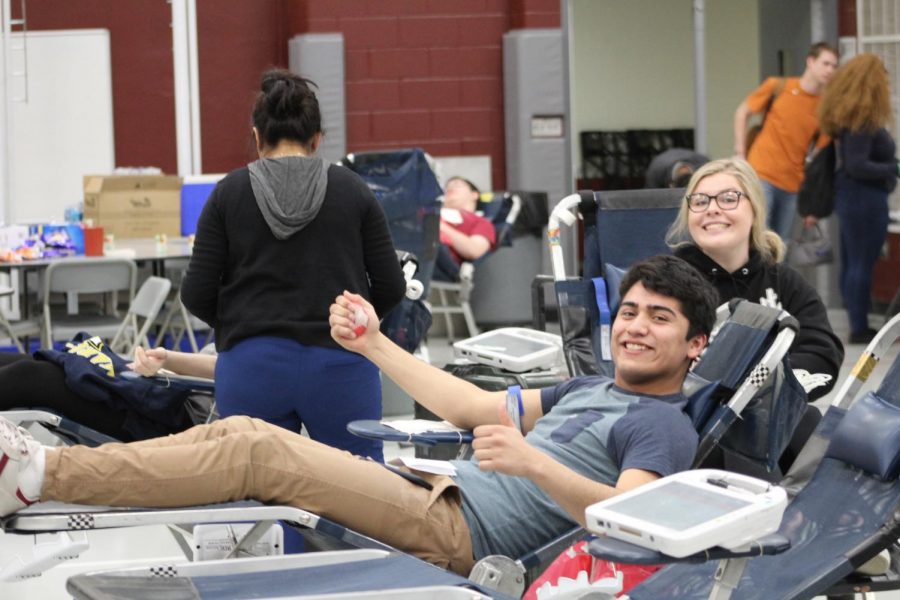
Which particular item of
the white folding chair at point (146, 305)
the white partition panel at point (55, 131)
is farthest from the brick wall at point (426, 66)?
the white folding chair at point (146, 305)

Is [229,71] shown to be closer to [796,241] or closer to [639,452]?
[796,241]

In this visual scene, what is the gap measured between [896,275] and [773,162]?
1.31 m

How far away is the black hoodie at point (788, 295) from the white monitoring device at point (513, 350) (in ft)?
2.09

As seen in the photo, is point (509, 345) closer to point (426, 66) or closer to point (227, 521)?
point (227, 521)

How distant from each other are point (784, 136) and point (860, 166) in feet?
1.82

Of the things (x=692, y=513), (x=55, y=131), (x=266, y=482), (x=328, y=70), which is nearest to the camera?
(x=692, y=513)

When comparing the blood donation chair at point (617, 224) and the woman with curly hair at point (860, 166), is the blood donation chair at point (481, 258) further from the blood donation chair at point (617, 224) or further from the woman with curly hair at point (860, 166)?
the blood donation chair at point (617, 224)

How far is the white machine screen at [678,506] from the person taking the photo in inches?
88.8

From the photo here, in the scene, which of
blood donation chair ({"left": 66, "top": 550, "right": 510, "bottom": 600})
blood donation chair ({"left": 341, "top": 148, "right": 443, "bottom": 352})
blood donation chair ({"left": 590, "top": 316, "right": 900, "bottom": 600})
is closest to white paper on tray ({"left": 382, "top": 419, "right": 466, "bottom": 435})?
blood donation chair ({"left": 66, "top": 550, "right": 510, "bottom": 600})

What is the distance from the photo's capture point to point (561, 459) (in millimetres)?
2947

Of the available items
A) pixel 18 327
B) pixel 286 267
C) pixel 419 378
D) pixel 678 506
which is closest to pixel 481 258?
pixel 18 327

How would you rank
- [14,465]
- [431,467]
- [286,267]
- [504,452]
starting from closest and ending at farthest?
[504,452] < [14,465] < [431,467] < [286,267]

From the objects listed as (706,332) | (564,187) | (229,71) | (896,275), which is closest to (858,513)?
(706,332)

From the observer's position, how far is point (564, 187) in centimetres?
999
